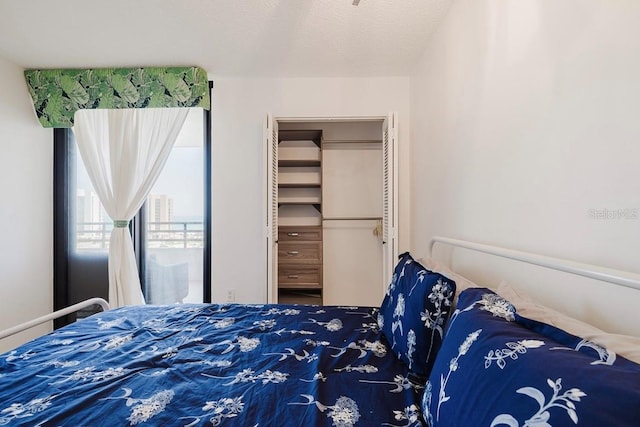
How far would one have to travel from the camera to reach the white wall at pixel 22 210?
2.40 metres

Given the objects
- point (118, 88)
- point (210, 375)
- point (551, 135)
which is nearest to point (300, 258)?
point (210, 375)

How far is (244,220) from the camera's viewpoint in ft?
8.84

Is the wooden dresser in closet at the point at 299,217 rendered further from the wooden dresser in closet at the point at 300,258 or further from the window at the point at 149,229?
the window at the point at 149,229

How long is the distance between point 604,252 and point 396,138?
72.6 inches

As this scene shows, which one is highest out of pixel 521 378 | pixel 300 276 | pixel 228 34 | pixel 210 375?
pixel 228 34

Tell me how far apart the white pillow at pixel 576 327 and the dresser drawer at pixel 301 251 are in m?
2.24

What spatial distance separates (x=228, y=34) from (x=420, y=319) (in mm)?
2284

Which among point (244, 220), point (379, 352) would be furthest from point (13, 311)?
point (379, 352)

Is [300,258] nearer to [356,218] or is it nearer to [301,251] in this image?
[301,251]

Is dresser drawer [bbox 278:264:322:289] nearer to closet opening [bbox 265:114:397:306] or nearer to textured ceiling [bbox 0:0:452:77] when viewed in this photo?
closet opening [bbox 265:114:397:306]

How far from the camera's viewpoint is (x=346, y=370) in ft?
3.38

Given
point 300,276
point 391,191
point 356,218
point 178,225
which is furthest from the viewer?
point 356,218

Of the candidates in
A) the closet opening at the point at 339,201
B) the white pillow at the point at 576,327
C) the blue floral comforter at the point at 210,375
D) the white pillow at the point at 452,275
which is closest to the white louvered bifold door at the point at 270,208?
the closet opening at the point at 339,201

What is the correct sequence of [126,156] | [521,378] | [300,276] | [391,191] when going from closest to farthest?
[521,378] < [391,191] < [126,156] < [300,276]
